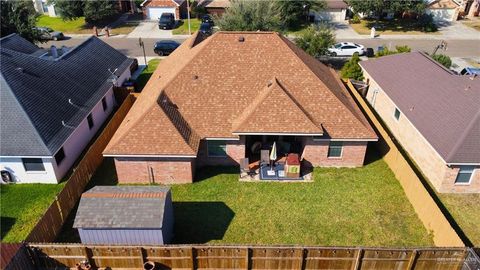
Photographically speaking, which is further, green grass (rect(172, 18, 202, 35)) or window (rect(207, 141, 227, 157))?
green grass (rect(172, 18, 202, 35))

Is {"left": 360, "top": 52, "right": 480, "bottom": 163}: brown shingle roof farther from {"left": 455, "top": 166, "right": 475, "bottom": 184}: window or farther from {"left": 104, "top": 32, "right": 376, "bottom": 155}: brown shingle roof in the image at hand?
{"left": 104, "top": 32, "right": 376, "bottom": 155}: brown shingle roof

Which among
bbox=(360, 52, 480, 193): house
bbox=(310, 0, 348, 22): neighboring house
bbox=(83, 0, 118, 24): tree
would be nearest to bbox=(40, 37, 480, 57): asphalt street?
bbox=(83, 0, 118, 24): tree

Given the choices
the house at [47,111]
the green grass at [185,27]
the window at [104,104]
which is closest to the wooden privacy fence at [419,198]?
the house at [47,111]

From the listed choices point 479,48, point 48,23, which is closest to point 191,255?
point 479,48

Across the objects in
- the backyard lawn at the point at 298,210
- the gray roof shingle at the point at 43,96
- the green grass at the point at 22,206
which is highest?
the gray roof shingle at the point at 43,96

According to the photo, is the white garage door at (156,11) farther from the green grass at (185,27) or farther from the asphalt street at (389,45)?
the asphalt street at (389,45)

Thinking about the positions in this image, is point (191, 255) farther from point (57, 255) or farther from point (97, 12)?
point (97, 12)

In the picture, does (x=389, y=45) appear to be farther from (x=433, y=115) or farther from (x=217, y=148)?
(x=217, y=148)
